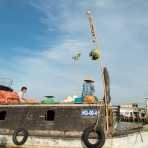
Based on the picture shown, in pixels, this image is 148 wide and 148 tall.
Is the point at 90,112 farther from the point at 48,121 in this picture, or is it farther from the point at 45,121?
the point at 45,121

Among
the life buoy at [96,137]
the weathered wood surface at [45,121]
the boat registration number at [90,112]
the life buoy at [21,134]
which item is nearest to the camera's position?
the life buoy at [96,137]

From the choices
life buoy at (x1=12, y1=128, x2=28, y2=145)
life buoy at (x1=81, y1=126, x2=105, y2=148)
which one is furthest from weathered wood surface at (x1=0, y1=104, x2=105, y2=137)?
life buoy at (x1=81, y1=126, x2=105, y2=148)

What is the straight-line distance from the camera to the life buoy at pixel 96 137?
661 inches

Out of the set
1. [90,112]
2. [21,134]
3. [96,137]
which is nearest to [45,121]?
[21,134]

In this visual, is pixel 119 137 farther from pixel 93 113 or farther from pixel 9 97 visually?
pixel 9 97

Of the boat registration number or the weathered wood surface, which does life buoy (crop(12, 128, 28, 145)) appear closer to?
the weathered wood surface

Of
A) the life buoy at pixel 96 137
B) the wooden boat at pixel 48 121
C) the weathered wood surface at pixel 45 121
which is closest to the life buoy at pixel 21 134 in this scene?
the wooden boat at pixel 48 121

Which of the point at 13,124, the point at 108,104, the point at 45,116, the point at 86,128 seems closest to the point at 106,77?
the point at 108,104

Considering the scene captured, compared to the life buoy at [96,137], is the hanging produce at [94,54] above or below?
above

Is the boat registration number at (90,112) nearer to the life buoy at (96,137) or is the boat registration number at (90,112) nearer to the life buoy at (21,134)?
the life buoy at (96,137)

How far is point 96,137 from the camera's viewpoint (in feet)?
55.8

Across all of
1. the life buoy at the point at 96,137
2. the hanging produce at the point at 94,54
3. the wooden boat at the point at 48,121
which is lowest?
the life buoy at the point at 96,137

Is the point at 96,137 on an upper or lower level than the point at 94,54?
lower

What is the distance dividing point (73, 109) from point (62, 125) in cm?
112
